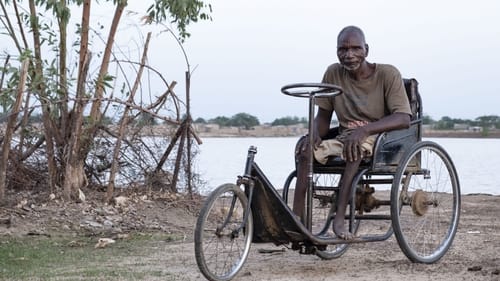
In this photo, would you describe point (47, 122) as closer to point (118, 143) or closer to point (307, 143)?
point (118, 143)

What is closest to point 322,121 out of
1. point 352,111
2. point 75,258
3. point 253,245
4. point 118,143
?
point 352,111

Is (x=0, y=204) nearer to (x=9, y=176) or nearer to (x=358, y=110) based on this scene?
(x=9, y=176)

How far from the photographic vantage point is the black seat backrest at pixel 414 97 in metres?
6.31

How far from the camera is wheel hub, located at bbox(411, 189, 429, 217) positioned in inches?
245

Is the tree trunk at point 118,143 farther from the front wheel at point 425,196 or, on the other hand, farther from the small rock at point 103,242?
the front wheel at point 425,196

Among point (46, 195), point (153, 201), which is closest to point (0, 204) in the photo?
point (46, 195)

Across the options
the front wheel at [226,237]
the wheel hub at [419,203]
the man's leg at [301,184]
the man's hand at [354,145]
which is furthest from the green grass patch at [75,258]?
the wheel hub at [419,203]

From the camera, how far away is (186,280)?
566cm

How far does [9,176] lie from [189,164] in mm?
1873

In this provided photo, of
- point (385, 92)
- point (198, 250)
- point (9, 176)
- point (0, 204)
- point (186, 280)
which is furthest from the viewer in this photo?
point (9, 176)

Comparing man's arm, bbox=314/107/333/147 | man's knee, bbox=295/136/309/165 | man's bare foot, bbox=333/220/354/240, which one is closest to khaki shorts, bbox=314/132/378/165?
man's knee, bbox=295/136/309/165

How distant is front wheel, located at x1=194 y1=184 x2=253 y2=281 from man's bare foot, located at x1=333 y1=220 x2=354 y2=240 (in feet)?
1.81

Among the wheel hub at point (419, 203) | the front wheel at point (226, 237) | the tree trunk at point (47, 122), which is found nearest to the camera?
the front wheel at point (226, 237)

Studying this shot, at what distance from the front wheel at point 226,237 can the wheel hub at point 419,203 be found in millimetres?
1236
